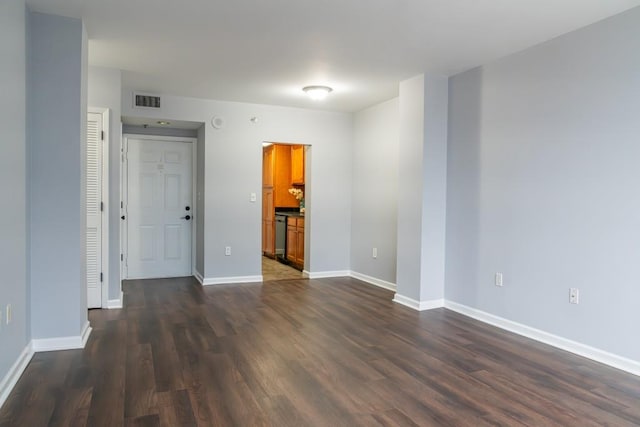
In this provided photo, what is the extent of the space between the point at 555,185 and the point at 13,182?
3.90 metres

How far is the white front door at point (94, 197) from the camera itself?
4270 mm

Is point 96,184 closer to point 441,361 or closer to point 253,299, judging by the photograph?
point 253,299

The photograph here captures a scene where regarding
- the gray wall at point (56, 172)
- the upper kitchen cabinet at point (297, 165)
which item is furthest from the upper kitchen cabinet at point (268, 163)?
the gray wall at point (56, 172)

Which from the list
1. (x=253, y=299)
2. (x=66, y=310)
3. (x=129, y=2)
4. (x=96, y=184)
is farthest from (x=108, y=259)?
(x=129, y=2)

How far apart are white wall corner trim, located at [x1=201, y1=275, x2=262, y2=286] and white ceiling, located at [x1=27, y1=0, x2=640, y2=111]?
253 centimetres

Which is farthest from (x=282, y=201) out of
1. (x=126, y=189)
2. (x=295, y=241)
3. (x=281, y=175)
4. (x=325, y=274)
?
(x=126, y=189)

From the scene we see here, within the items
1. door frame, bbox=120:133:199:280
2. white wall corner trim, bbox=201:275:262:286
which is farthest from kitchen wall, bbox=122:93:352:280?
door frame, bbox=120:133:199:280

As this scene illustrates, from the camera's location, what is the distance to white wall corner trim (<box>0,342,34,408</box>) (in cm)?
239

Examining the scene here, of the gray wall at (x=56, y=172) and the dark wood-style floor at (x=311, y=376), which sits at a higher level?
the gray wall at (x=56, y=172)

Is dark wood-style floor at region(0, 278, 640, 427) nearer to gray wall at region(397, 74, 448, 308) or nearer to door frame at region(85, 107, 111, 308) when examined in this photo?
gray wall at region(397, 74, 448, 308)

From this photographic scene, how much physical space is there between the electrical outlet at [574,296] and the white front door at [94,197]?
432 cm

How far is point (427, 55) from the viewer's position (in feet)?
12.9

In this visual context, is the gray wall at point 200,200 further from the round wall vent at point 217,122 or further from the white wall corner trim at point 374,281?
the white wall corner trim at point 374,281

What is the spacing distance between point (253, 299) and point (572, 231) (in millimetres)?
3299
